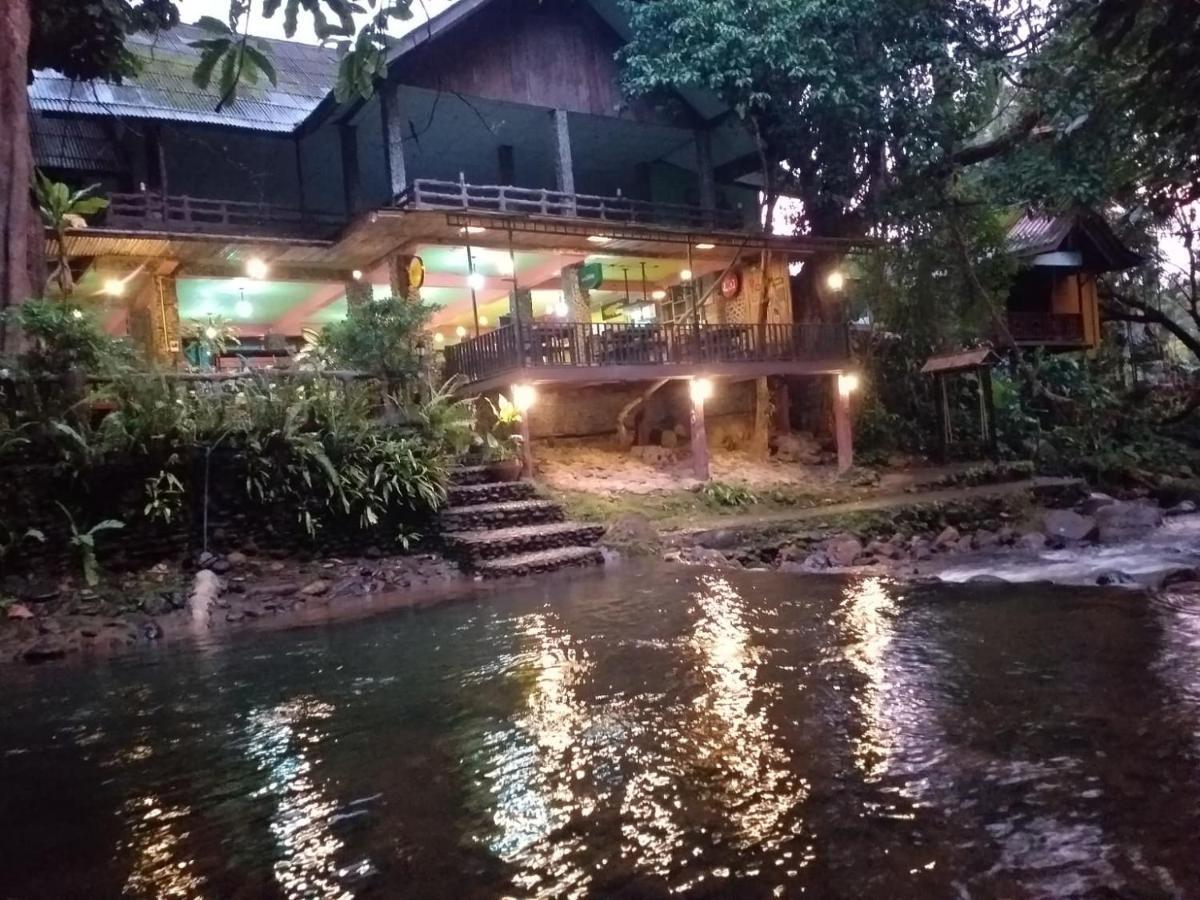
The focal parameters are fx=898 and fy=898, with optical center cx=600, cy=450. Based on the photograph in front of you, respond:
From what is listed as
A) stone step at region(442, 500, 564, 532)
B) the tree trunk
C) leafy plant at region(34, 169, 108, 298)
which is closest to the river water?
stone step at region(442, 500, 564, 532)

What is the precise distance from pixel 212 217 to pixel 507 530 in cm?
1113

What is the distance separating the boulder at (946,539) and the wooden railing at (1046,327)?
14.6m

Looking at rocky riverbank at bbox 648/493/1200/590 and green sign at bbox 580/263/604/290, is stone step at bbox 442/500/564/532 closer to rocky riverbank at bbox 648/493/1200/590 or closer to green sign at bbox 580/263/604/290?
rocky riverbank at bbox 648/493/1200/590

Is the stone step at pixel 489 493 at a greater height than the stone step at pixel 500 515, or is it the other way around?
the stone step at pixel 489 493

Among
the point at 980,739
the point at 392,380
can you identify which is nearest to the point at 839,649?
the point at 980,739

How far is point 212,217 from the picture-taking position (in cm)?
1956

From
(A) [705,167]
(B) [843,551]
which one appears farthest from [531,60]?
(B) [843,551]

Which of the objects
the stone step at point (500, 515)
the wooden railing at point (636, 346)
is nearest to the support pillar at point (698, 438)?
the wooden railing at point (636, 346)

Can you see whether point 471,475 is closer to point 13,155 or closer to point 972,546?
point 972,546

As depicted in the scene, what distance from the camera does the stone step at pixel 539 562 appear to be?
12.4m

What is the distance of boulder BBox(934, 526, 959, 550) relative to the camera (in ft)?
45.1

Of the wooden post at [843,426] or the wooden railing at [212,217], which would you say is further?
the wooden post at [843,426]

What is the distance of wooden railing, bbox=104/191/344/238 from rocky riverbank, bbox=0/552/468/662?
8.63 m

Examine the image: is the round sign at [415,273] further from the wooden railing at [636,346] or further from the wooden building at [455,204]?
the wooden railing at [636,346]
